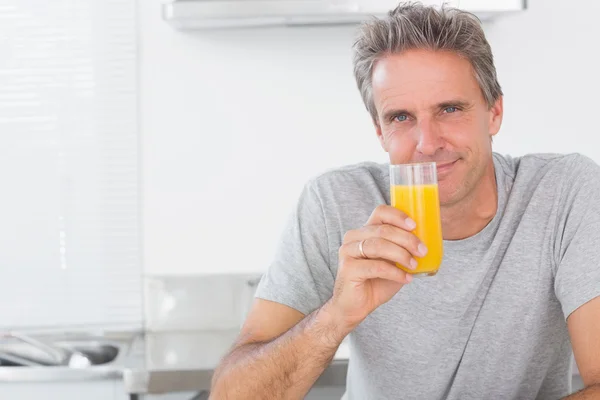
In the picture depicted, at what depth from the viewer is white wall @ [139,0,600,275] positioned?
2875 millimetres

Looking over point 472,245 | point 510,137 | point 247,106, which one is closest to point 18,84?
point 247,106

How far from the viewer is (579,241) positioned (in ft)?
5.28

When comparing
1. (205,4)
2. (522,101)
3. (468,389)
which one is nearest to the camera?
(468,389)

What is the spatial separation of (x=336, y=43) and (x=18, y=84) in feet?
3.54

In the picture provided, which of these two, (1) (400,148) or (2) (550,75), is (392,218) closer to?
(1) (400,148)

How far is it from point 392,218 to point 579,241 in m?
0.42

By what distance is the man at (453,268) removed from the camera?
63.0 inches

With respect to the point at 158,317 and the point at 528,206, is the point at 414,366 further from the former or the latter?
the point at 158,317

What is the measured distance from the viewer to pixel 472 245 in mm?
1702

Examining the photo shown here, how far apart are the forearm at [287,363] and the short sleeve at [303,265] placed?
13cm

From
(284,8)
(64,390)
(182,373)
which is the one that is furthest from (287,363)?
(284,8)

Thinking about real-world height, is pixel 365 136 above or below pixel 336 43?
below

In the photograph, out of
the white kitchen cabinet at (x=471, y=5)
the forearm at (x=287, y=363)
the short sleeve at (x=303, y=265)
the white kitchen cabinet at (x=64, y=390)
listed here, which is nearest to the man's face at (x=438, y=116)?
the short sleeve at (x=303, y=265)

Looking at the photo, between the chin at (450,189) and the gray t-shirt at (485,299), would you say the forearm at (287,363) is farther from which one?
the chin at (450,189)
